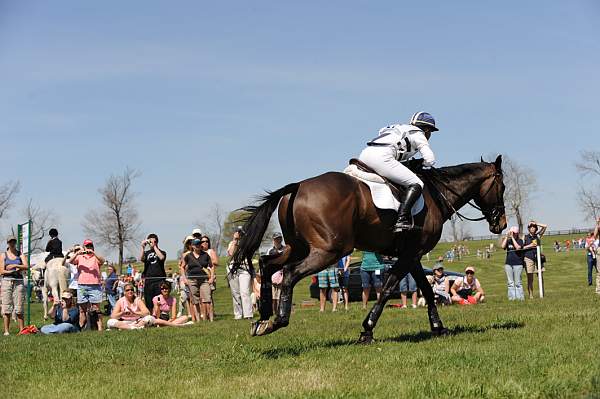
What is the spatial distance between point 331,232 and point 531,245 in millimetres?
14036

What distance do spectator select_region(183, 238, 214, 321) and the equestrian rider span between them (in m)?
9.85

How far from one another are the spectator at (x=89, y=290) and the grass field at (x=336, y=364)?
16.2 ft

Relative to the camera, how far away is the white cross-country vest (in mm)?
9698

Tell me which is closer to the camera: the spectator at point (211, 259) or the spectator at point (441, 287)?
the spectator at point (211, 259)

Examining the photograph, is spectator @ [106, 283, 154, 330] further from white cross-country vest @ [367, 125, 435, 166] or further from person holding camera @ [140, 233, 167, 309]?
white cross-country vest @ [367, 125, 435, 166]

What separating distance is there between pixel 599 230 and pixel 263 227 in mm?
14867

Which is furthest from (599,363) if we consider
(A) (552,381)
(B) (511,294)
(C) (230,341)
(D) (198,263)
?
(B) (511,294)

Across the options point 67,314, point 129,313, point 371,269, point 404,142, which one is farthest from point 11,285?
point 404,142

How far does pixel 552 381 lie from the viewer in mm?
5941

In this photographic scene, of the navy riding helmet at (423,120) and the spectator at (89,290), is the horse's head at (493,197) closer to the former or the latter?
the navy riding helmet at (423,120)

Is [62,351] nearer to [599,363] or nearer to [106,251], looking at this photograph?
[599,363]

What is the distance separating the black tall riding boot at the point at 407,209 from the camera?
934 centimetres

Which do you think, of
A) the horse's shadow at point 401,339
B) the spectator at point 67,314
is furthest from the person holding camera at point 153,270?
the horse's shadow at point 401,339

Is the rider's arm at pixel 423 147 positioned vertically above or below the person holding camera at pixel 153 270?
above
